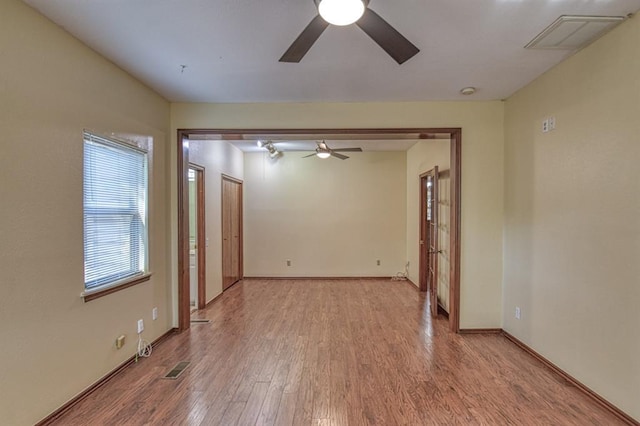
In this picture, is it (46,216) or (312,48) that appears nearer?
(46,216)

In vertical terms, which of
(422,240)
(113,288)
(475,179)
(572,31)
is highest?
(572,31)

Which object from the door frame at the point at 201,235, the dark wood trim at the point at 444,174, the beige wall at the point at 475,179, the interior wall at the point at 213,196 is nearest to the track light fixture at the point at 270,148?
the interior wall at the point at 213,196

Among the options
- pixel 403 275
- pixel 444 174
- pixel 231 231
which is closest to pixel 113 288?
pixel 231 231

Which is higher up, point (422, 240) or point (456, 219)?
point (456, 219)

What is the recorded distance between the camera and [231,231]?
20.4 feet

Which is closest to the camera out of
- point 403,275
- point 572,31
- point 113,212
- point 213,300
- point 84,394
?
point 572,31

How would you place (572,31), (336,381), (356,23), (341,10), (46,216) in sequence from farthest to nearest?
(336,381) → (572,31) → (46,216) → (356,23) → (341,10)

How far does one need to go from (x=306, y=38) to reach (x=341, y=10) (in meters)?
0.37

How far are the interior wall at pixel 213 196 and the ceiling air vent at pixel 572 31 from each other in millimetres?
3965

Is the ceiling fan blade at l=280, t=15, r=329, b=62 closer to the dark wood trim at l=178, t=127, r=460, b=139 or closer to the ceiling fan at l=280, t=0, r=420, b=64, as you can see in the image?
the ceiling fan at l=280, t=0, r=420, b=64

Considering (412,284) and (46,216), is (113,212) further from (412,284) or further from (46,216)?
(412,284)

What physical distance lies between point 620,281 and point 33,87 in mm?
4078

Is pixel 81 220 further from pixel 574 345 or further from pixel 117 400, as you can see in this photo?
pixel 574 345

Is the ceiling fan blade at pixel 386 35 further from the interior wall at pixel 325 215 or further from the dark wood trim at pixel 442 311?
the interior wall at pixel 325 215
